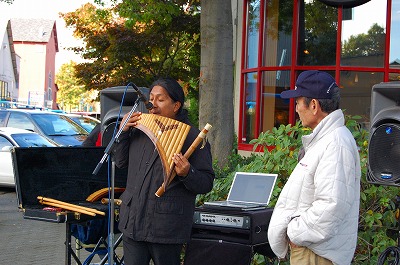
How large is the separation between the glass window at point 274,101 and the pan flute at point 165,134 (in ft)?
30.7

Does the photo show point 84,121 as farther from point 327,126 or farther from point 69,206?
point 327,126

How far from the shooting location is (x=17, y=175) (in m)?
5.52

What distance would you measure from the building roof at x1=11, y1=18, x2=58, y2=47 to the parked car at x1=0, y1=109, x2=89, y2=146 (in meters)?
65.2

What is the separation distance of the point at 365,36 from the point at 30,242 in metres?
7.31

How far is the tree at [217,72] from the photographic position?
953cm

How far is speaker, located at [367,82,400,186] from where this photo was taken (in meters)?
5.65

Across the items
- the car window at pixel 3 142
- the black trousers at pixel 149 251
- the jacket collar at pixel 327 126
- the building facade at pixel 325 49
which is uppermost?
the building facade at pixel 325 49

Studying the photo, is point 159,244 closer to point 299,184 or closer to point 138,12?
point 299,184

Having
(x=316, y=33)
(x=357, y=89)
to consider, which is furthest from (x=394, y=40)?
(x=316, y=33)

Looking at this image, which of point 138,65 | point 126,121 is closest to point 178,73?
point 138,65

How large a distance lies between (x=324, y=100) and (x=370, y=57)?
10.0m

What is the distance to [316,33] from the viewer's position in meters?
13.7

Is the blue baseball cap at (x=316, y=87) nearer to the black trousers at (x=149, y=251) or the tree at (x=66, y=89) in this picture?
the black trousers at (x=149, y=251)

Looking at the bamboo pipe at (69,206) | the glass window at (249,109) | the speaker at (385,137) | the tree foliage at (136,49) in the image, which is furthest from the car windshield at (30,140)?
the speaker at (385,137)
